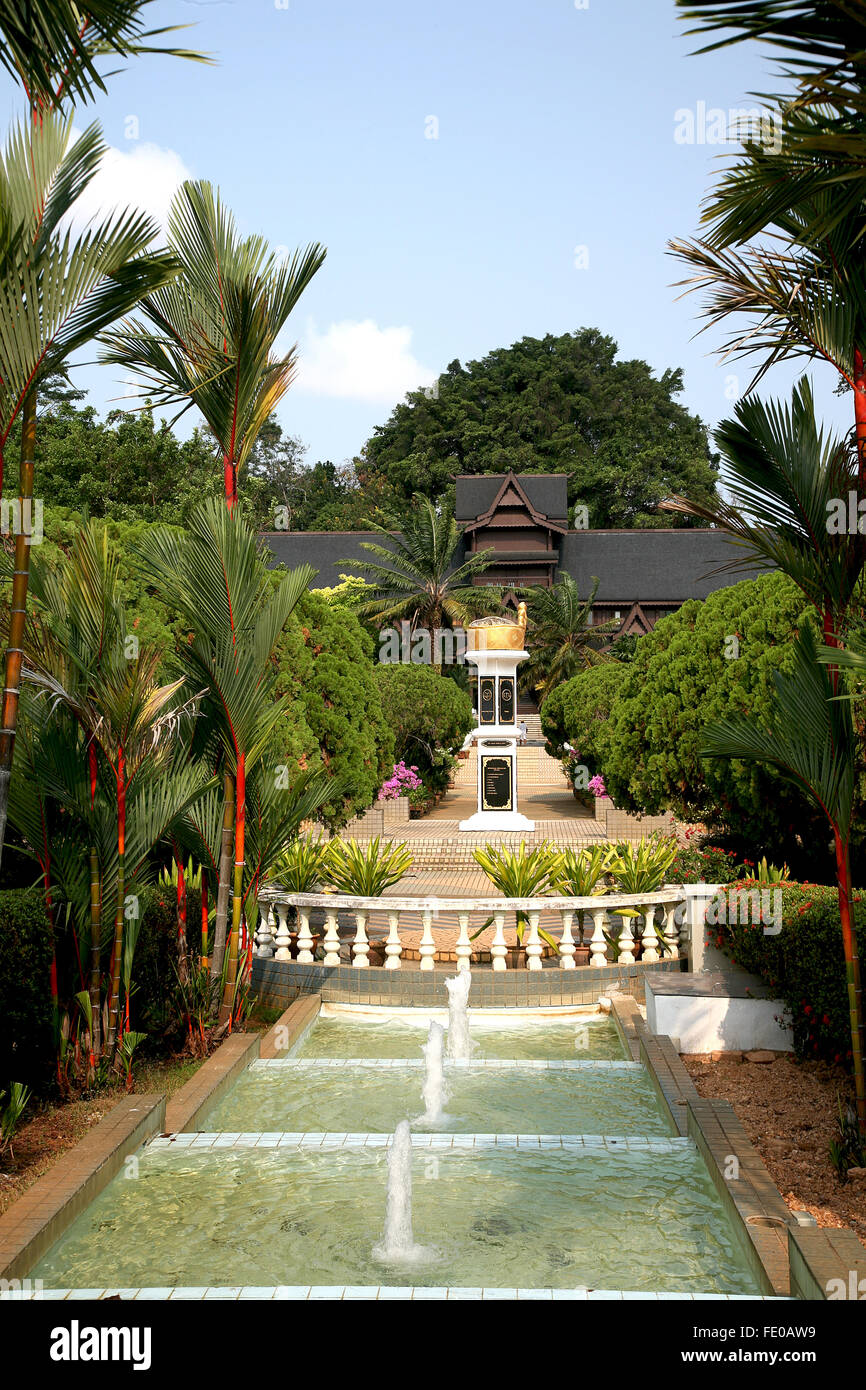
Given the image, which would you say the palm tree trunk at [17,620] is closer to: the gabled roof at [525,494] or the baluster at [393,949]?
the baluster at [393,949]

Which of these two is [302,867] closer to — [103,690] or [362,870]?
[362,870]

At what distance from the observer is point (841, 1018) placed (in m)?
6.61

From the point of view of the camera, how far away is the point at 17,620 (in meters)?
5.02

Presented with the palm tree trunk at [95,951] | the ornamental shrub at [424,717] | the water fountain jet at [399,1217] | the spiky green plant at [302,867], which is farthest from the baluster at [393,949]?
the ornamental shrub at [424,717]

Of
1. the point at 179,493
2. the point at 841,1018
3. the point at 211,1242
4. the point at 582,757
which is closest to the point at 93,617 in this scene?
the point at 211,1242

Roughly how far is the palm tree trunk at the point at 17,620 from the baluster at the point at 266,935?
5.20 meters

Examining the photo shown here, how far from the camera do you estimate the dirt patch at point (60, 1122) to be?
17.7 feet

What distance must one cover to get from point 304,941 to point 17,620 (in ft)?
17.8

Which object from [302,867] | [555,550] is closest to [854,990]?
[302,867]

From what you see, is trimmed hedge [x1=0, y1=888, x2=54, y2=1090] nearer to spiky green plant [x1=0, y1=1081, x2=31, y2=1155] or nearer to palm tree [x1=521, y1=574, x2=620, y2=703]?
spiky green plant [x1=0, y1=1081, x2=31, y2=1155]

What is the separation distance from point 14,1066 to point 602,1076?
356 cm

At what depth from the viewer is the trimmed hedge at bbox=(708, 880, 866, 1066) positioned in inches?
258

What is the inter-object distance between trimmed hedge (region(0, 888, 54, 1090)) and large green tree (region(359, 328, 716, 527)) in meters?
51.6

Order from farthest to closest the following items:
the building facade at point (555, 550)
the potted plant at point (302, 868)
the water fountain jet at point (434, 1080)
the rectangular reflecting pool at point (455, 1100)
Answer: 1. the building facade at point (555, 550)
2. the potted plant at point (302, 868)
3. the water fountain jet at point (434, 1080)
4. the rectangular reflecting pool at point (455, 1100)
